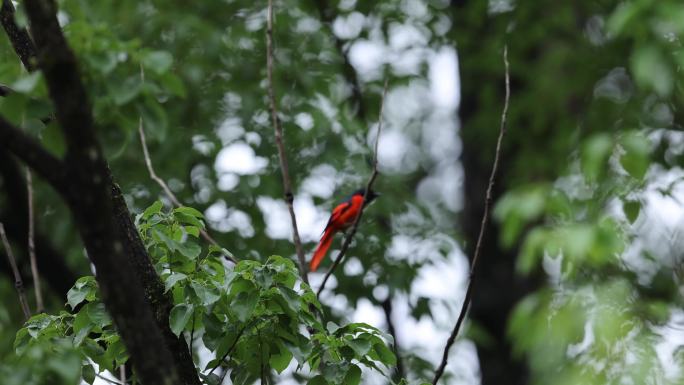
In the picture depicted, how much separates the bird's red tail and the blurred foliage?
108 millimetres

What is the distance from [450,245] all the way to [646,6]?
8.50 ft

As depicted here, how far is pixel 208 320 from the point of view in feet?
8.16

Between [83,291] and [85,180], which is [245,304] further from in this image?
[85,180]

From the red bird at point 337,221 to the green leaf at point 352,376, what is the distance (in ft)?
9.57

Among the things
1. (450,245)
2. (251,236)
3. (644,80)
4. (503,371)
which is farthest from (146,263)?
(503,371)

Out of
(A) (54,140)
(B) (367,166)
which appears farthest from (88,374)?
(B) (367,166)

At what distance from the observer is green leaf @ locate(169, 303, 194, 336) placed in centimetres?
233

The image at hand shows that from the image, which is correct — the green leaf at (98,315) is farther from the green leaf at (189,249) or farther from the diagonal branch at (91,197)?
the diagonal branch at (91,197)

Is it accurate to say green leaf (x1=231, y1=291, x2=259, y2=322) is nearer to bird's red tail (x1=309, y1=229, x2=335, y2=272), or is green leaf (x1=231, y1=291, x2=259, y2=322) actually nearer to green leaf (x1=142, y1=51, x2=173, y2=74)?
green leaf (x1=142, y1=51, x2=173, y2=74)

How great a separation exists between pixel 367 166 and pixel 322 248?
0.60m

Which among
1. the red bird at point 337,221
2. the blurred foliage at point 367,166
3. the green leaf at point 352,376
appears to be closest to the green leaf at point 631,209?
the blurred foliage at point 367,166

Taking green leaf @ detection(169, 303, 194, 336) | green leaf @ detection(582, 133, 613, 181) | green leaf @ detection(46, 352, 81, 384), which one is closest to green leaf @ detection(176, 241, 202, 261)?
green leaf @ detection(169, 303, 194, 336)

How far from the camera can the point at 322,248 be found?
5.65 m

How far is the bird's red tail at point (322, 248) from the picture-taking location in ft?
18.2
